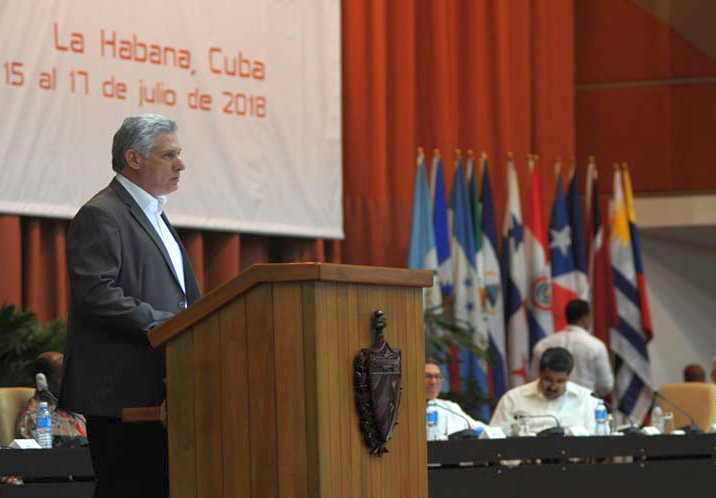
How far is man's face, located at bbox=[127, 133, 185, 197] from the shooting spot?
3361 millimetres

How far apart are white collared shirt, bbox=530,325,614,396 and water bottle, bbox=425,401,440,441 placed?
8.82 feet

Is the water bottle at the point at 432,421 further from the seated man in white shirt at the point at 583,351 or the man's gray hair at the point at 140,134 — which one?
the man's gray hair at the point at 140,134

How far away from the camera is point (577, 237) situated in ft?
38.3

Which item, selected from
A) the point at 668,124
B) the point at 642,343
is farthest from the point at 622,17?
the point at 642,343

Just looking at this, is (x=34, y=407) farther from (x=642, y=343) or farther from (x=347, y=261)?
(x=642, y=343)

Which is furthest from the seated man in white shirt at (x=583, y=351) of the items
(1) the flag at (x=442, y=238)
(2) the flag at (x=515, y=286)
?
(2) the flag at (x=515, y=286)

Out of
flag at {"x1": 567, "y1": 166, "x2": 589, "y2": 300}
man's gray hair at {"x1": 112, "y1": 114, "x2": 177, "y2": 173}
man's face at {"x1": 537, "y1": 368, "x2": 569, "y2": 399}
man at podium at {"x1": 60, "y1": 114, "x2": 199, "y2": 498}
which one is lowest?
man's face at {"x1": 537, "y1": 368, "x2": 569, "y2": 399}

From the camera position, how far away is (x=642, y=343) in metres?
11.7

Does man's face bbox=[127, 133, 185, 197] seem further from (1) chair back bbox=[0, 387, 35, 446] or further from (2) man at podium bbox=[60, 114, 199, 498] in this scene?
(1) chair back bbox=[0, 387, 35, 446]

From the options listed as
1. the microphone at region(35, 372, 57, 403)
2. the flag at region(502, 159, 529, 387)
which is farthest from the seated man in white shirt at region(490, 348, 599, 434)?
the flag at region(502, 159, 529, 387)

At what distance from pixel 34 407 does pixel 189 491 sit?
318 centimetres

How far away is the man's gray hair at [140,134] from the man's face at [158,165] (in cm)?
1

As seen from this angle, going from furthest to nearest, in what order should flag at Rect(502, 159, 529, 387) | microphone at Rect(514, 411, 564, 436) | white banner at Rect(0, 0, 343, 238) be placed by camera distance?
1. flag at Rect(502, 159, 529, 387)
2. white banner at Rect(0, 0, 343, 238)
3. microphone at Rect(514, 411, 564, 436)

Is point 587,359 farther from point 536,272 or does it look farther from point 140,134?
point 140,134
